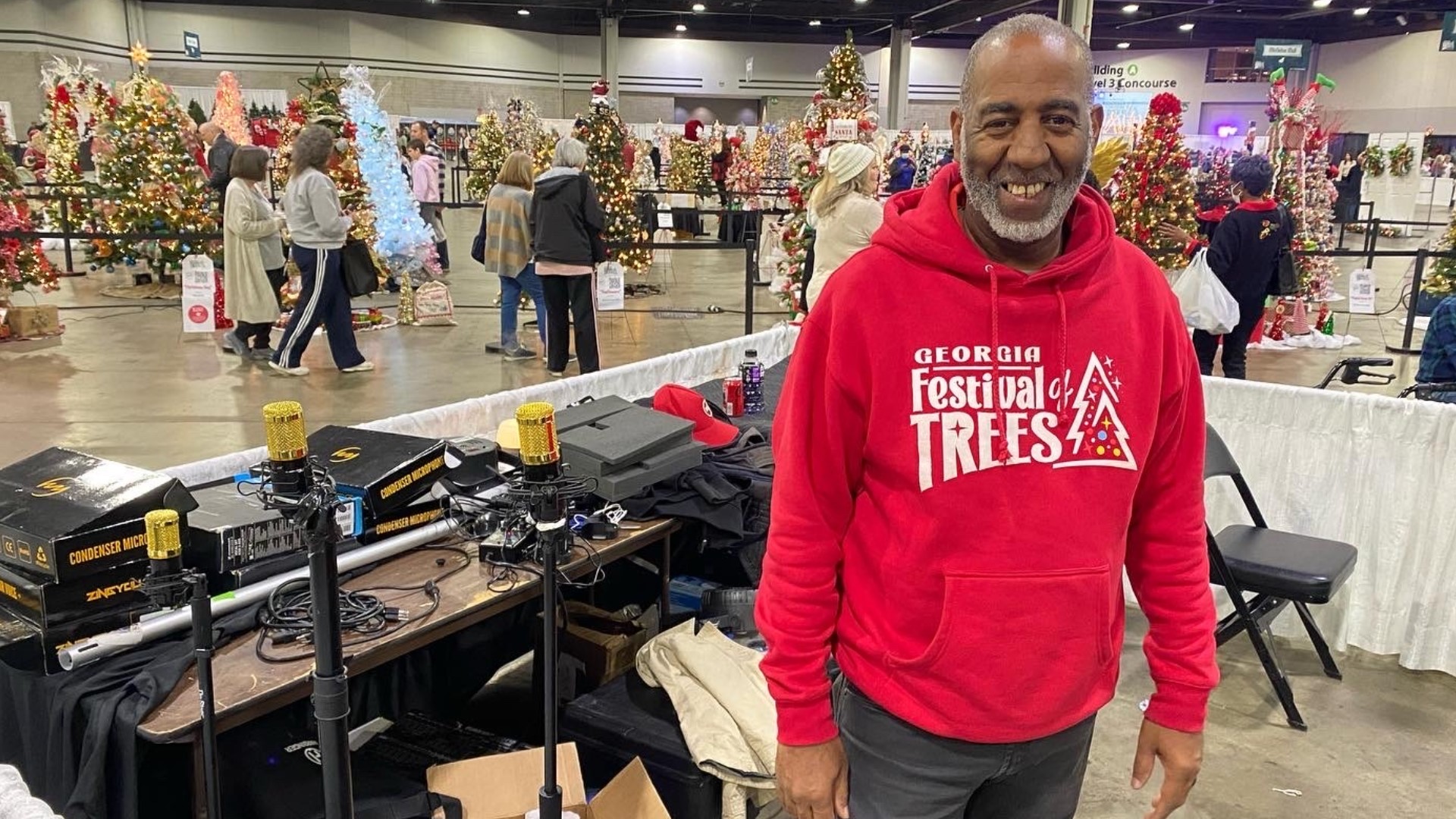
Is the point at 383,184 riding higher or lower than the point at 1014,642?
higher

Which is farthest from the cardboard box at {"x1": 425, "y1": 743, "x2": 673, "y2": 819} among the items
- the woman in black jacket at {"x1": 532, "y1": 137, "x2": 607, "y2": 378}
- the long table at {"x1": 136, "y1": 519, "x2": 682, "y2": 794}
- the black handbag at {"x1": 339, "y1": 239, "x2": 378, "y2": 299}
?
the black handbag at {"x1": 339, "y1": 239, "x2": 378, "y2": 299}

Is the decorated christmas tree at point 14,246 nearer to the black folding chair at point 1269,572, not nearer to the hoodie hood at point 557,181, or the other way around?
the hoodie hood at point 557,181

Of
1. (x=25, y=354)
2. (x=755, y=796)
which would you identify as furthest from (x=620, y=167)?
(x=755, y=796)

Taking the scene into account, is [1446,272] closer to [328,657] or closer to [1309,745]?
[1309,745]

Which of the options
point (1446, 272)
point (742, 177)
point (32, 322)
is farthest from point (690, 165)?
point (1446, 272)

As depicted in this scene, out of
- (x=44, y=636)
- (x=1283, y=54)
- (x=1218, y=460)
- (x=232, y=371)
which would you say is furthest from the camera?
(x=1283, y=54)

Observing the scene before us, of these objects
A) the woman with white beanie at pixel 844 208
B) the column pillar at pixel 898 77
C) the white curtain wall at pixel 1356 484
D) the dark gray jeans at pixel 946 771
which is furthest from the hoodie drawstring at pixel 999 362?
the column pillar at pixel 898 77

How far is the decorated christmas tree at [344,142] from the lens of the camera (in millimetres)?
8055

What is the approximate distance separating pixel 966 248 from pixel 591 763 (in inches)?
64.5

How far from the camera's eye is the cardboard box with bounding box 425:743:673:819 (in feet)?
6.74

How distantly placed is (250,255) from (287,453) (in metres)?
6.07

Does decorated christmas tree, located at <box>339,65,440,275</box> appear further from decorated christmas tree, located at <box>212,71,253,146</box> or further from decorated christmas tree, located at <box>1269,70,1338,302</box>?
decorated christmas tree, located at <box>1269,70,1338,302</box>

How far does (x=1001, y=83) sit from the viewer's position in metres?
1.15

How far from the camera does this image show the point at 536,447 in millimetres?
1516
